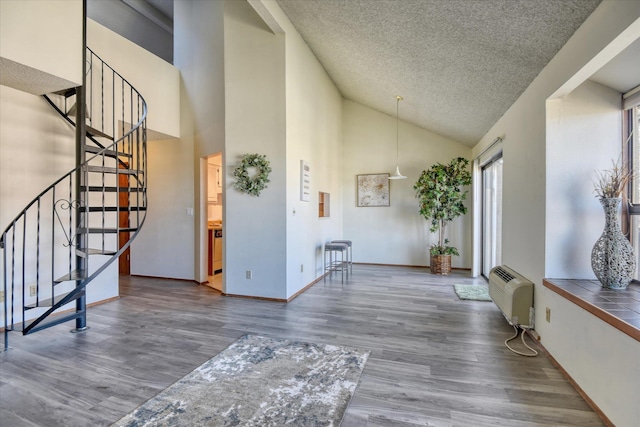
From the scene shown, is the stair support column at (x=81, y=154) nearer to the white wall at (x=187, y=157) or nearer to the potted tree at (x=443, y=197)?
the white wall at (x=187, y=157)

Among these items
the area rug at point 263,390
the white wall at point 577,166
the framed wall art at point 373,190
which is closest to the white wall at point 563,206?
the white wall at point 577,166

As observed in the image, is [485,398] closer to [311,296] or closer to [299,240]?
[311,296]

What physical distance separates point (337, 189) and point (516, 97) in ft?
12.8

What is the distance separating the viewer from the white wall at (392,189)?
20.8 ft

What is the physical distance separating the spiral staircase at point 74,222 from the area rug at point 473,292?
4172 millimetres

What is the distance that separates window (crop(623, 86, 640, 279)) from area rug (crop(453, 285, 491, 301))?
2.01 meters

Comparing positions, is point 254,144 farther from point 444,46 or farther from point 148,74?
point 444,46

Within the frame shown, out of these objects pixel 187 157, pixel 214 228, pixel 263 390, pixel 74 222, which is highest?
pixel 187 157

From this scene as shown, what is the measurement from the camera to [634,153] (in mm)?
2314

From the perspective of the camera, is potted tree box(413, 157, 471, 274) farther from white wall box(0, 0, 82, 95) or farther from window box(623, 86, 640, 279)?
white wall box(0, 0, 82, 95)

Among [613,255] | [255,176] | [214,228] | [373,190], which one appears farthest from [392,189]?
[613,255]

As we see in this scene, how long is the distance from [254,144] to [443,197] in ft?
11.8

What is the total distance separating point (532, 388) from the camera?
2.09 metres

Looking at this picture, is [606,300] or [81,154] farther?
[81,154]
